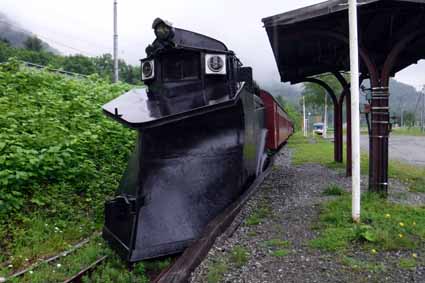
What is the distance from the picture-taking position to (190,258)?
3943 millimetres

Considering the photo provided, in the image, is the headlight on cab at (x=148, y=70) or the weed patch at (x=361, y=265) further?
the headlight on cab at (x=148, y=70)

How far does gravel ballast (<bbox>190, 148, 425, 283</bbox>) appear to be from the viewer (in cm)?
348

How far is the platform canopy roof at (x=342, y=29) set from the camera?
590 centimetres

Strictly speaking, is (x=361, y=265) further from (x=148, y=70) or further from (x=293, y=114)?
(x=293, y=114)

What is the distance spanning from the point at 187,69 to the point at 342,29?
117 inches

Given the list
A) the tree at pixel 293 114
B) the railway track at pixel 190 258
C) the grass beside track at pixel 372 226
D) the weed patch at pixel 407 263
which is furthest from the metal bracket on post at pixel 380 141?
the tree at pixel 293 114

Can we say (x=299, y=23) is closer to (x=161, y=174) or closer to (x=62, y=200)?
(x=161, y=174)

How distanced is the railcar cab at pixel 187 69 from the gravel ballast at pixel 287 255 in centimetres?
169

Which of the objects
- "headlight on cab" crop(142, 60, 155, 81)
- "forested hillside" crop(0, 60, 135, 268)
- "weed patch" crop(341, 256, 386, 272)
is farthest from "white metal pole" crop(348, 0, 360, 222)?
"forested hillside" crop(0, 60, 135, 268)

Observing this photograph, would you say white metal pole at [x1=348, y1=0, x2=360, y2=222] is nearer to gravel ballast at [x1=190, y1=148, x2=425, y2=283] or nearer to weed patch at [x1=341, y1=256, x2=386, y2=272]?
gravel ballast at [x1=190, y1=148, x2=425, y2=283]

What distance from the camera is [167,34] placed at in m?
4.89

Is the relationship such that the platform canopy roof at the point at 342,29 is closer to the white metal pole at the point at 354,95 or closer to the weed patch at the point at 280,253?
the white metal pole at the point at 354,95

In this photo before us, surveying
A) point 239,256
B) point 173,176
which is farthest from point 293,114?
point 239,256

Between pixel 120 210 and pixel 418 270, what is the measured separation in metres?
3.04
